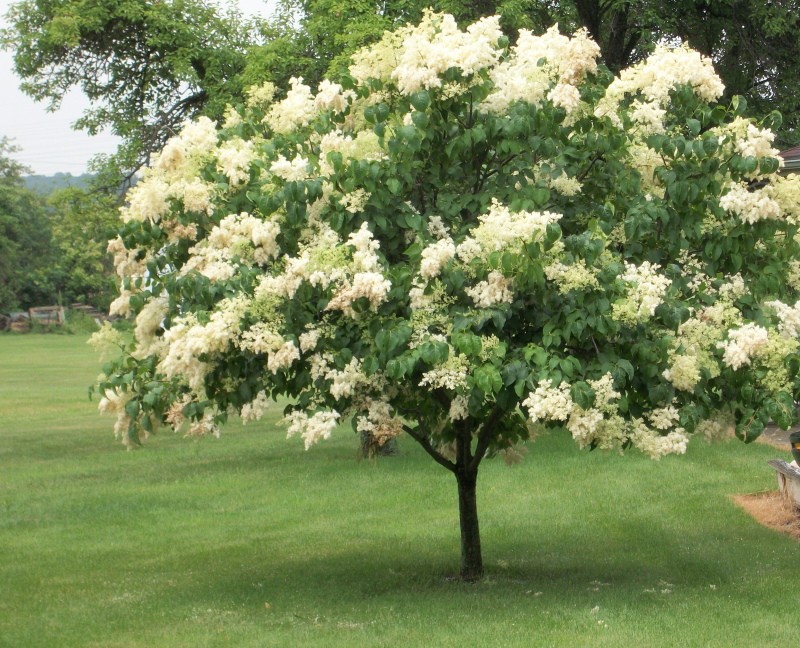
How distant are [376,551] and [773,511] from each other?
4606mm

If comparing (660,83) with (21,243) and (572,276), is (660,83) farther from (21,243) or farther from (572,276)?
(21,243)

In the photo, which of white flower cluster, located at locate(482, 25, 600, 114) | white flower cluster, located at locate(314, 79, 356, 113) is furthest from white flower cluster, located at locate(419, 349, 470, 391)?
white flower cluster, located at locate(314, 79, 356, 113)

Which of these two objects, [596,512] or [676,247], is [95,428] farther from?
[676,247]

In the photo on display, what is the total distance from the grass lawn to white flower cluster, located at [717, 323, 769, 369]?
195 cm

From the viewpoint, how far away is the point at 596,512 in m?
15.8

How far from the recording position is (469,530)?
456 inches

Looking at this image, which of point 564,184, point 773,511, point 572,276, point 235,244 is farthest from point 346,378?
point 773,511

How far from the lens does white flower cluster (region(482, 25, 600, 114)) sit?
30.6ft

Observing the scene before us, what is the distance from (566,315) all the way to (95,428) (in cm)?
2130

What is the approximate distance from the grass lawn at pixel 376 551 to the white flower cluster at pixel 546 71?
379 cm

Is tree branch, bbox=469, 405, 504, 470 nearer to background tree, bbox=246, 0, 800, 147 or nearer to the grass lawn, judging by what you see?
the grass lawn

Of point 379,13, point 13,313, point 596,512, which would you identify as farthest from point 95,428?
point 13,313

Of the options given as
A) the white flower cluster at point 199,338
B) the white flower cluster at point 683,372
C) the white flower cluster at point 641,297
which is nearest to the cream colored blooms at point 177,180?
the white flower cluster at point 199,338

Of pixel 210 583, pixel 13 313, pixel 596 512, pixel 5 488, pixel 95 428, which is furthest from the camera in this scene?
pixel 13 313
